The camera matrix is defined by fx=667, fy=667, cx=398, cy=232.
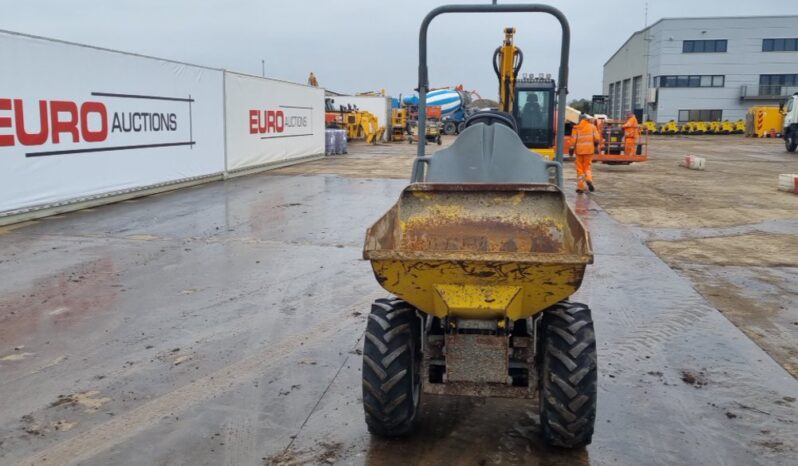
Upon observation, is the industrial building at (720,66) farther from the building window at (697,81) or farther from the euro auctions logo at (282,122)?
the euro auctions logo at (282,122)

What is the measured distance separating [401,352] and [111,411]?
2007 millimetres

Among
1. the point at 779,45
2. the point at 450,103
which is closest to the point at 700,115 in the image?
the point at 779,45

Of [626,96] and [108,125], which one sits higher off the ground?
[626,96]

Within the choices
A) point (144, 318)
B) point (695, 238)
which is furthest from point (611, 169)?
point (144, 318)

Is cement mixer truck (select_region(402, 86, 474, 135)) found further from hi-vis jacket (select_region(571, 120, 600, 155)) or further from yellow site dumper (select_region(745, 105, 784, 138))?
hi-vis jacket (select_region(571, 120, 600, 155))

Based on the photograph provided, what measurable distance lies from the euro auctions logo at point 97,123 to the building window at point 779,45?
58.0 metres

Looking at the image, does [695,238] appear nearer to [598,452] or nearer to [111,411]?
[598,452]

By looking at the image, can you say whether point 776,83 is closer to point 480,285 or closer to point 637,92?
point 637,92

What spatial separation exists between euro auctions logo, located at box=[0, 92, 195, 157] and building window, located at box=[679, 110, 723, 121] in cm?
5324

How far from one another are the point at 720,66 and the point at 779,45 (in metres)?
5.03

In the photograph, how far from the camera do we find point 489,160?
4.98 m

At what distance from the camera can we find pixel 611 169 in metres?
22.5

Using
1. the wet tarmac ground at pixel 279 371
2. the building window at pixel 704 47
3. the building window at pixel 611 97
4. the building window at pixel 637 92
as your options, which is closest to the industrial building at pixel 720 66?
the building window at pixel 704 47

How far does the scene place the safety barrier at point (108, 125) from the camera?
1088 centimetres
